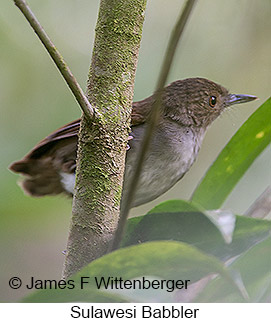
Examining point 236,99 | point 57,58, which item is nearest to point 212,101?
point 236,99

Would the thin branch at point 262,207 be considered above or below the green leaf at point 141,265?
below

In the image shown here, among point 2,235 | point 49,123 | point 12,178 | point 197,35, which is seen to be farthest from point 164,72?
point 197,35

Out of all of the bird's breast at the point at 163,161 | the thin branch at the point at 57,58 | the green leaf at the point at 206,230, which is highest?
the thin branch at the point at 57,58

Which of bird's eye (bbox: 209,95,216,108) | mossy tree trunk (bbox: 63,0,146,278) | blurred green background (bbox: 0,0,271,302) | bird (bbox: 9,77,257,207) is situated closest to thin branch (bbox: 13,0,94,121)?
mossy tree trunk (bbox: 63,0,146,278)

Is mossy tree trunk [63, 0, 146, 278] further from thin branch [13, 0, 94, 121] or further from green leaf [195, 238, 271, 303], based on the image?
green leaf [195, 238, 271, 303]

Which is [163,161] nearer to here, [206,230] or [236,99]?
[236,99]

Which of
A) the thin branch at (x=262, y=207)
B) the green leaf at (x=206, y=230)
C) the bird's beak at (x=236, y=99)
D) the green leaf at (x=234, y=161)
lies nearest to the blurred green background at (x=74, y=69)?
the bird's beak at (x=236, y=99)

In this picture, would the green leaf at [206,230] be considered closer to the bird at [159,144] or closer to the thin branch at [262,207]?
the thin branch at [262,207]
